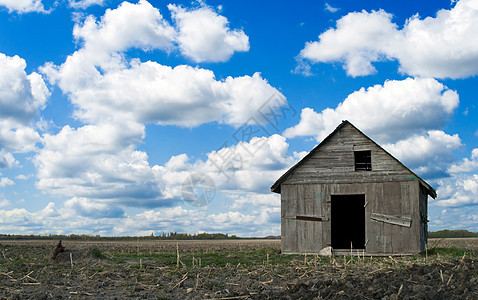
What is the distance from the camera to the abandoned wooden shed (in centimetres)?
2142

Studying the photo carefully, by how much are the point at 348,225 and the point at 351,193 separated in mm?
6436

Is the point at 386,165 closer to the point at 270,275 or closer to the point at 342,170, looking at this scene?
the point at 342,170

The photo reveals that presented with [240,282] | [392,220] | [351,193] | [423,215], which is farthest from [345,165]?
[240,282]

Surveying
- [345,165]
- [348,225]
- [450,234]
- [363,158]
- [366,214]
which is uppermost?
[363,158]

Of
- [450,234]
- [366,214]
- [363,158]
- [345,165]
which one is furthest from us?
[450,234]

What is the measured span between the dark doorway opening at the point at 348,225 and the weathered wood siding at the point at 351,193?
485 cm

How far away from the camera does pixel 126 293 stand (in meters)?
11.3

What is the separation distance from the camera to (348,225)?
91.2ft

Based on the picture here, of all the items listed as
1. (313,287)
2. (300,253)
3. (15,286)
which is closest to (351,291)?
(313,287)

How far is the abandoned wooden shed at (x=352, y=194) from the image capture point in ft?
70.3

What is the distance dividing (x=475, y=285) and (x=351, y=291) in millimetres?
2771

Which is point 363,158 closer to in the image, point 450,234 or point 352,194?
point 352,194

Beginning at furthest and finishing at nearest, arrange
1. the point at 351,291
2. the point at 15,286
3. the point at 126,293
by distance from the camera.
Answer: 1. the point at 15,286
2. the point at 126,293
3. the point at 351,291

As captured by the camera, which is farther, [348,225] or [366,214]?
[348,225]
